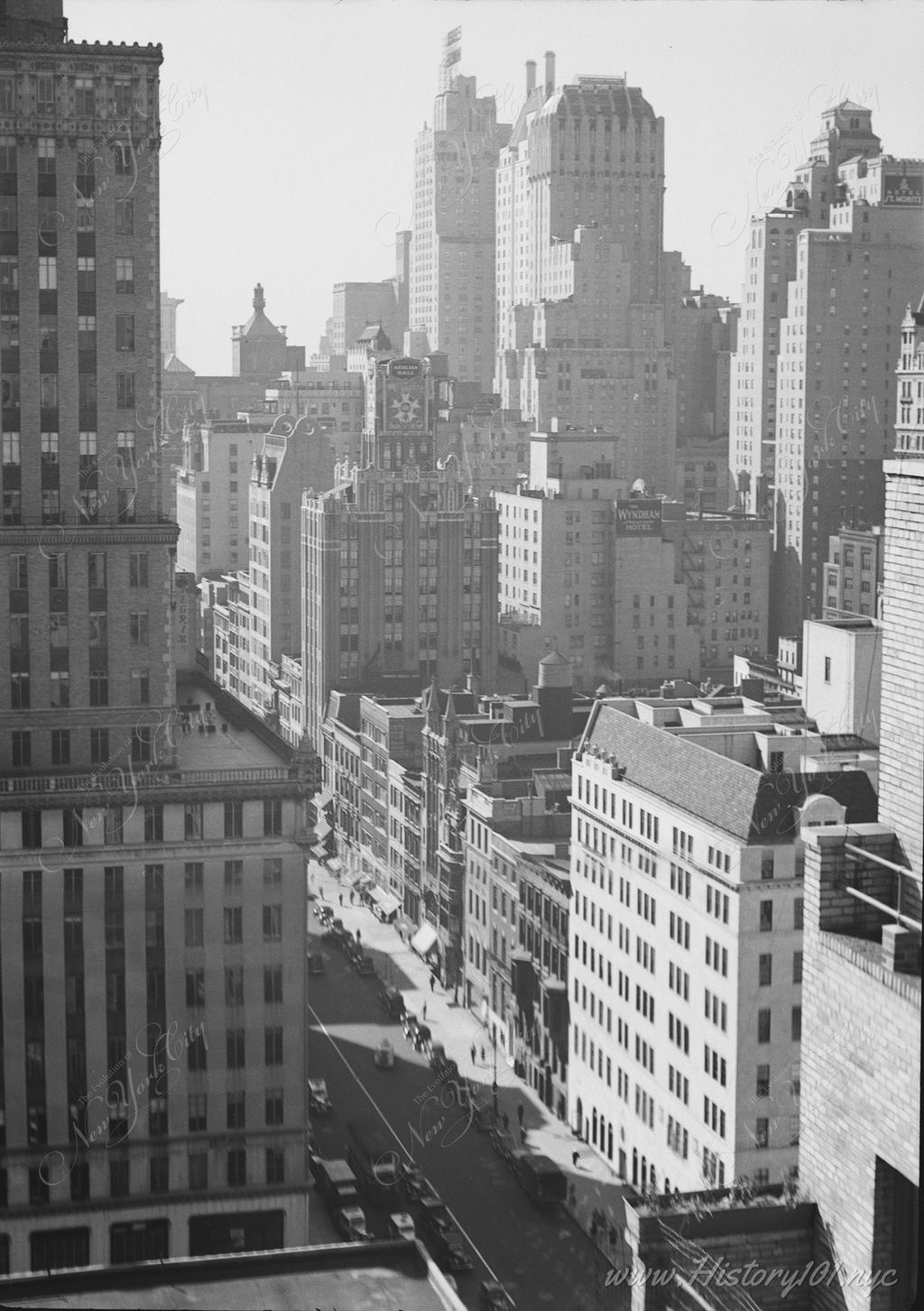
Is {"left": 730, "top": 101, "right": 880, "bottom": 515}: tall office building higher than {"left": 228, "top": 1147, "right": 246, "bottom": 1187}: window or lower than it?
higher

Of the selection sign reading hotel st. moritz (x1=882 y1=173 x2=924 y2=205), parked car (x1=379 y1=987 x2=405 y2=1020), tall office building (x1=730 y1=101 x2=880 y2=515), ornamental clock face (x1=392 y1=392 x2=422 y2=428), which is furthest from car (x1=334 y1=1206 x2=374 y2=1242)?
sign reading hotel st. moritz (x1=882 y1=173 x2=924 y2=205)

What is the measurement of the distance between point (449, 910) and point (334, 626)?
7295 mm

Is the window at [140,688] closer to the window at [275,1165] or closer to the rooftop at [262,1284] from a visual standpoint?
the window at [275,1165]

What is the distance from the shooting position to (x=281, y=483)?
2648 cm

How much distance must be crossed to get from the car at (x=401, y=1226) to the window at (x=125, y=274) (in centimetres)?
529

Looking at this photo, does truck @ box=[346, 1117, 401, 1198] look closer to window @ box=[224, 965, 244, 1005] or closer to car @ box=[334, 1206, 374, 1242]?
car @ box=[334, 1206, 374, 1242]

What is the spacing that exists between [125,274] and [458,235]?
22719 millimetres

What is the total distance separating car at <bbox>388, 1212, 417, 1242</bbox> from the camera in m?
10.9

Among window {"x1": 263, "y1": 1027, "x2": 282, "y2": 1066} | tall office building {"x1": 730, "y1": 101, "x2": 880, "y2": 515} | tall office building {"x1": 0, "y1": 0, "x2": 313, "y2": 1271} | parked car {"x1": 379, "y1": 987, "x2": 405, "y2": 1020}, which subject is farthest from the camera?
tall office building {"x1": 730, "y1": 101, "x2": 880, "y2": 515}

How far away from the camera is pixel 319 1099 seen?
1276 centimetres

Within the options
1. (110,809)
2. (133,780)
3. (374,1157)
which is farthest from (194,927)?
(374,1157)

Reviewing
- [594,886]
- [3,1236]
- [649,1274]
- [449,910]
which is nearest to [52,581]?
[3,1236]

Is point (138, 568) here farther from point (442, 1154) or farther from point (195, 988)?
point (442, 1154)

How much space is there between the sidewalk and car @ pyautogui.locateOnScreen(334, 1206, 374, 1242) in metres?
1.42
